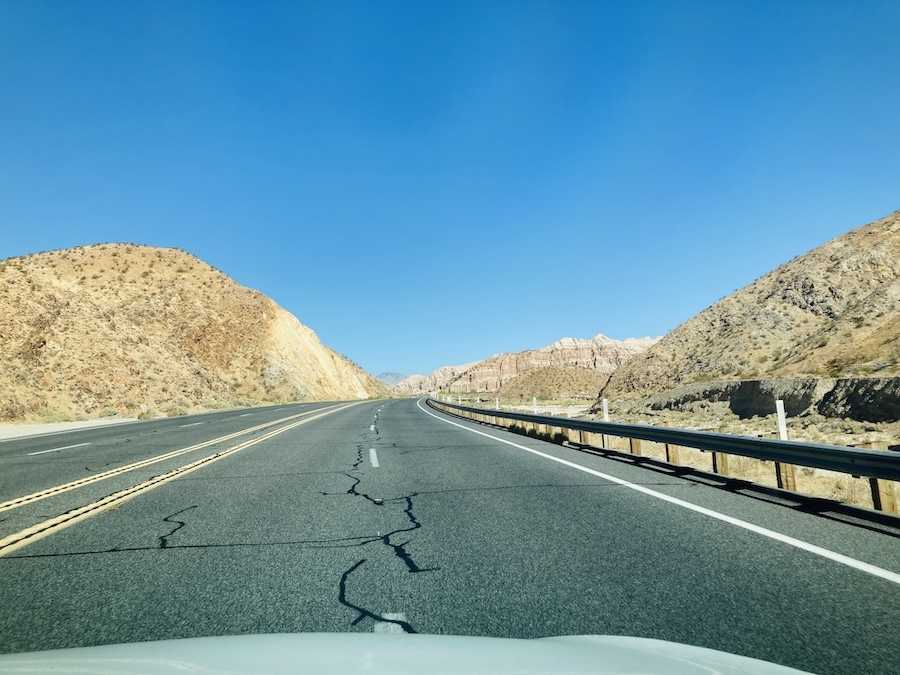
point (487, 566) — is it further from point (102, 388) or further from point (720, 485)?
point (102, 388)

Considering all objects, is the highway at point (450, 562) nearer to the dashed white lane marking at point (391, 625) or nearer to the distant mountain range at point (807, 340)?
the dashed white lane marking at point (391, 625)

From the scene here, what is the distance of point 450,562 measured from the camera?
15.7 feet

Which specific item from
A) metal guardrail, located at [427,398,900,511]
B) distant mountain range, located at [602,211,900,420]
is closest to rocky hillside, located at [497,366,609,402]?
distant mountain range, located at [602,211,900,420]

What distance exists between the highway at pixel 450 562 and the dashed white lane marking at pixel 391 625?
0.06 ft

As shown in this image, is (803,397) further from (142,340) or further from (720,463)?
(142,340)

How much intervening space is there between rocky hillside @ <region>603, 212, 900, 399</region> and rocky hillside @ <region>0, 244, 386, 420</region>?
4026 centimetres

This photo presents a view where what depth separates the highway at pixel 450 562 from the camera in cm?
343

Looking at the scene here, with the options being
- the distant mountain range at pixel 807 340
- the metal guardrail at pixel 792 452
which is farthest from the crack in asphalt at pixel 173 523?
the distant mountain range at pixel 807 340

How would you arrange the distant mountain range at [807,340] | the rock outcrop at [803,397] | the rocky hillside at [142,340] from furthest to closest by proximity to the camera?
the rocky hillside at [142,340], the distant mountain range at [807,340], the rock outcrop at [803,397]

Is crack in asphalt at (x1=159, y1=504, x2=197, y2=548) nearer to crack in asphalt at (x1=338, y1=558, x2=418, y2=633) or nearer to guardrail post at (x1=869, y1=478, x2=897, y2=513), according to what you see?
crack in asphalt at (x1=338, y1=558, x2=418, y2=633)

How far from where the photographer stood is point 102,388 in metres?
37.8

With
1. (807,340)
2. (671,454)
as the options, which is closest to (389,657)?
(671,454)

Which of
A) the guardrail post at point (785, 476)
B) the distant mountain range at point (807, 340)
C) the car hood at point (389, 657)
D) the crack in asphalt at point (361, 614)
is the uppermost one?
the distant mountain range at point (807, 340)

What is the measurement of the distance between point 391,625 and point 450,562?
1.42 meters
